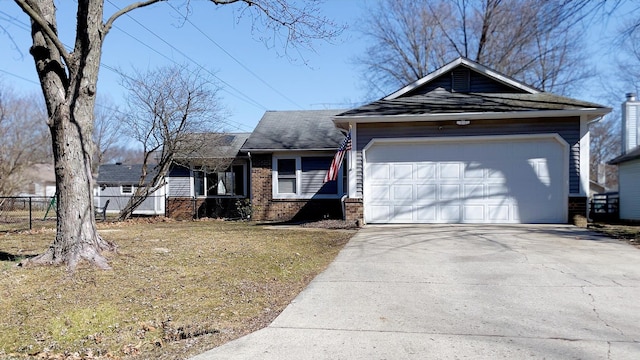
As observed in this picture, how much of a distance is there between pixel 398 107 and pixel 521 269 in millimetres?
7079

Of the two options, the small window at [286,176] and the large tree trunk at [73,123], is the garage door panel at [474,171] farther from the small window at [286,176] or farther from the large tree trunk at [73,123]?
the large tree trunk at [73,123]

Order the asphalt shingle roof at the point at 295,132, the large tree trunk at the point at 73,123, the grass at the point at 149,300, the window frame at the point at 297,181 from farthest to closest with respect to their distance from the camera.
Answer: the asphalt shingle roof at the point at 295,132 < the window frame at the point at 297,181 < the large tree trunk at the point at 73,123 < the grass at the point at 149,300

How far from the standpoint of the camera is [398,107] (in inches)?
524

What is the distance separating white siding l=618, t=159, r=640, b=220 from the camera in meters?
19.3

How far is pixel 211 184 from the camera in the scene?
19.7m

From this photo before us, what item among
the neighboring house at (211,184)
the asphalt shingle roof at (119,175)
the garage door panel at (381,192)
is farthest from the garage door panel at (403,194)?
the asphalt shingle roof at (119,175)

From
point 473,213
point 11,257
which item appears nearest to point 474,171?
point 473,213

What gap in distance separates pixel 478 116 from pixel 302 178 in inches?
291

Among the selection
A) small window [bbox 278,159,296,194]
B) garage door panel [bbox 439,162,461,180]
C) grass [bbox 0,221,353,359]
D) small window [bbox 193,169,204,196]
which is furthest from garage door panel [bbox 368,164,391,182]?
small window [bbox 193,169,204,196]

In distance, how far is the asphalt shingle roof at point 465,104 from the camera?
12.3 m

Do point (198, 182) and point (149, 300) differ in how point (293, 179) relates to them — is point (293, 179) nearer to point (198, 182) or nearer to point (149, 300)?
point (198, 182)

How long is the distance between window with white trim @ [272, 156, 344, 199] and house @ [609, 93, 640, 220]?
12.7m

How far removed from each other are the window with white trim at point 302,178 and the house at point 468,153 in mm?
3989

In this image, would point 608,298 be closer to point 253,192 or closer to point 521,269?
point 521,269
